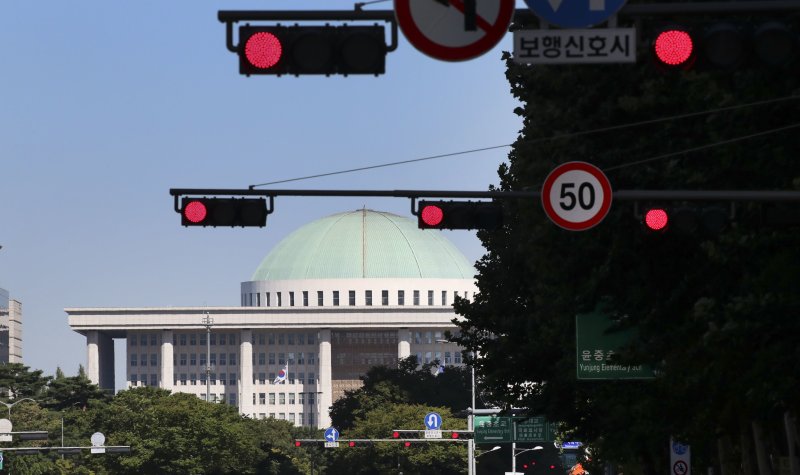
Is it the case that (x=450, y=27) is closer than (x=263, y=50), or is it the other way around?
(x=450, y=27)

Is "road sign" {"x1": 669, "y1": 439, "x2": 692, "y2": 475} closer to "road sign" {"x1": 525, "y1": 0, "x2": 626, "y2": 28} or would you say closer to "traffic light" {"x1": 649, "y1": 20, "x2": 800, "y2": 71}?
"traffic light" {"x1": 649, "y1": 20, "x2": 800, "y2": 71}

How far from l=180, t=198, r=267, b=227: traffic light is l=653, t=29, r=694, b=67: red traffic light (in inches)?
429

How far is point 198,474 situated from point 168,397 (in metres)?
11.3

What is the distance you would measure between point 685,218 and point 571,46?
9357 mm

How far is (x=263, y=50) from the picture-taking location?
14.4 metres

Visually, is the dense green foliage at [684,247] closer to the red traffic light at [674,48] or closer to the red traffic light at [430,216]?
the red traffic light at [430,216]

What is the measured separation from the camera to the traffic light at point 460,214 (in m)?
26.0

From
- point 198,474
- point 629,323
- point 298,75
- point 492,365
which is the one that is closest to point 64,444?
point 198,474

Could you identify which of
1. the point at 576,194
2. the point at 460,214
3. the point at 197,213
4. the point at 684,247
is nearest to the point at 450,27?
the point at 576,194

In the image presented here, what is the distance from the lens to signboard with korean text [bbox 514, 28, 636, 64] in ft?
44.3

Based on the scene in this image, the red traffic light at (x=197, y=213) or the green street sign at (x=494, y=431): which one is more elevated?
the red traffic light at (x=197, y=213)

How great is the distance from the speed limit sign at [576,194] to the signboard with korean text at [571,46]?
24.0ft

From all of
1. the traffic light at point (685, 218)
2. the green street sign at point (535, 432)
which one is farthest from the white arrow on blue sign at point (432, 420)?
the traffic light at point (685, 218)

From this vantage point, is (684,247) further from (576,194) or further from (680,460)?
(680,460)
